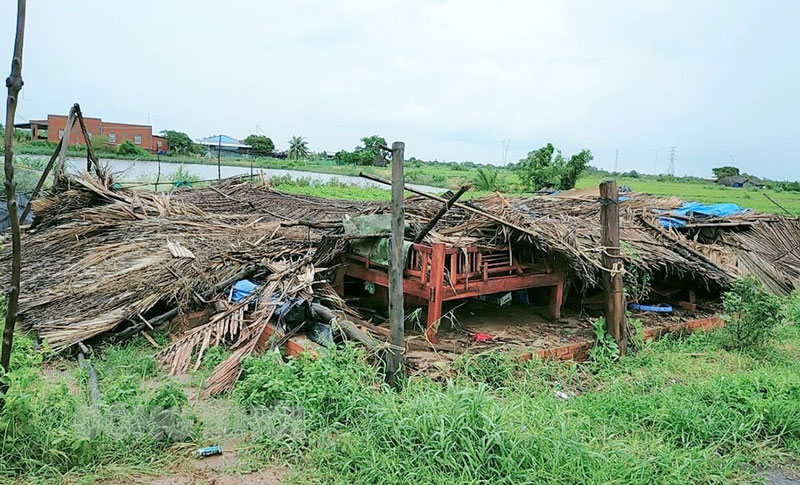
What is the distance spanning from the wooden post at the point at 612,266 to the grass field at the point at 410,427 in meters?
0.88

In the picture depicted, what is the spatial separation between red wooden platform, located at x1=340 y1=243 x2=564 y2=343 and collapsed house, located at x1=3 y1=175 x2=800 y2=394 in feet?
0.05

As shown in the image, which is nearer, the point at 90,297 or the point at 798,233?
the point at 90,297

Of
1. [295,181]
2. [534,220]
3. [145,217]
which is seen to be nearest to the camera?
[534,220]

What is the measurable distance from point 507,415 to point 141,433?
8.09 ft

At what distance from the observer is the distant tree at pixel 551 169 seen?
2772cm

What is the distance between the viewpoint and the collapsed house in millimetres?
5789

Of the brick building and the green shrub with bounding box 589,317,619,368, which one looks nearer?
the green shrub with bounding box 589,317,619,368

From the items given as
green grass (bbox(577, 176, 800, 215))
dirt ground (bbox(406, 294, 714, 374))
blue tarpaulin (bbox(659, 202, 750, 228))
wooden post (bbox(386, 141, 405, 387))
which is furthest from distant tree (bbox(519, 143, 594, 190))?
wooden post (bbox(386, 141, 405, 387))

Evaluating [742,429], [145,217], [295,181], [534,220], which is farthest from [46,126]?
[742,429]

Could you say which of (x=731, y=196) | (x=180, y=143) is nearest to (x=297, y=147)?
(x=180, y=143)

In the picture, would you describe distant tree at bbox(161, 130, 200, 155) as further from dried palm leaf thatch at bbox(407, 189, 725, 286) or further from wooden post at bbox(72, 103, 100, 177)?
dried palm leaf thatch at bbox(407, 189, 725, 286)

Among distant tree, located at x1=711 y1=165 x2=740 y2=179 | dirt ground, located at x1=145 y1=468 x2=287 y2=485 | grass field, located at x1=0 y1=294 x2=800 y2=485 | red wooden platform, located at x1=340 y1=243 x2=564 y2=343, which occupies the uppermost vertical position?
distant tree, located at x1=711 y1=165 x2=740 y2=179

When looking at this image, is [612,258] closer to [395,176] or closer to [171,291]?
[395,176]

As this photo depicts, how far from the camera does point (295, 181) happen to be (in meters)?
26.7
